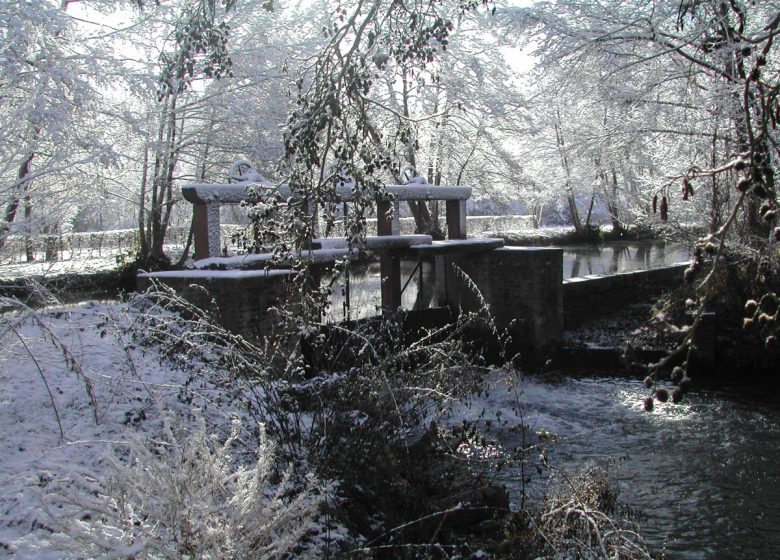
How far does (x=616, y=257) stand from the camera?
76.7ft

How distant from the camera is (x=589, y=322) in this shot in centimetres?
1380

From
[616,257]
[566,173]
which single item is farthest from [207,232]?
[566,173]

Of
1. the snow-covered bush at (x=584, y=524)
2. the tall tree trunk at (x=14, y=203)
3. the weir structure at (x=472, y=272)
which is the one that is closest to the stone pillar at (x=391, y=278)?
the weir structure at (x=472, y=272)

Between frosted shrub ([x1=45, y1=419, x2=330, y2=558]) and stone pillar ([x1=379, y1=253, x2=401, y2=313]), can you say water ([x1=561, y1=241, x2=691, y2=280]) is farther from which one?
frosted shrub ([x1=45, y1=419, x2=330, y2=558])

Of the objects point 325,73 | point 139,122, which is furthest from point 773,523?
point 139,122

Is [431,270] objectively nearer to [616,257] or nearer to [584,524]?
[584,524]

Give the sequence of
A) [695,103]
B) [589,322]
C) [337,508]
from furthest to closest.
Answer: [589,322] < [695,103] < [337,508]

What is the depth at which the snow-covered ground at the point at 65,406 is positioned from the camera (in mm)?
4055

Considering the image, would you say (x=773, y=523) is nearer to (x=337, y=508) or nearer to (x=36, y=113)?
(x=337, y=508)

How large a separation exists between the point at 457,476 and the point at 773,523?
108 inches

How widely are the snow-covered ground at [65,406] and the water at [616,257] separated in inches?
494

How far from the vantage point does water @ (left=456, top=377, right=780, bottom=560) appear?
18.0ft

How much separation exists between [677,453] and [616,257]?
55.6ft

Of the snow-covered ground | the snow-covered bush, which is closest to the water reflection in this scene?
the snow-covered ground
